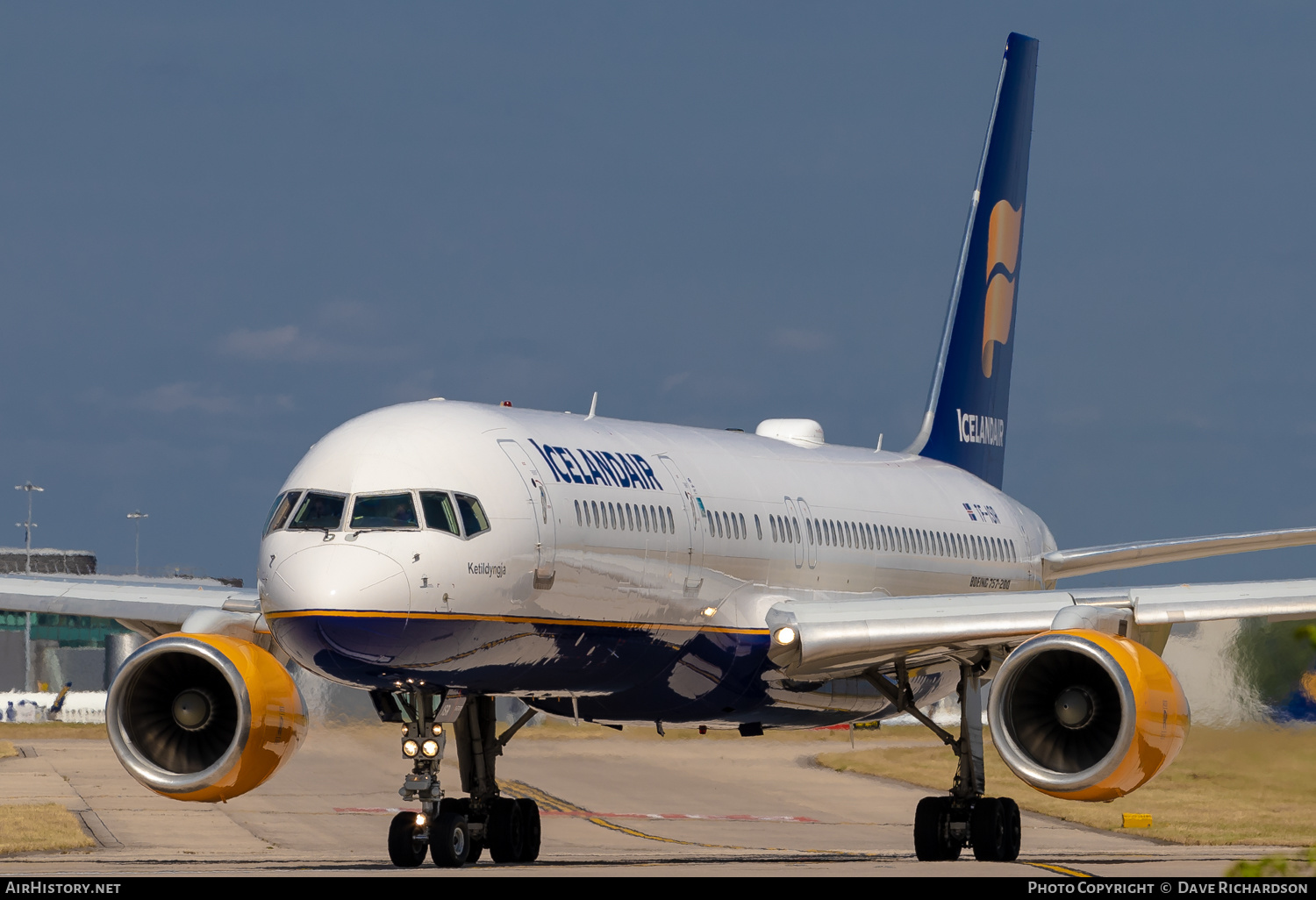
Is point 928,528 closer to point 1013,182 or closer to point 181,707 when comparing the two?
point 1013,182

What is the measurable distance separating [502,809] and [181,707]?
3595 millimetres

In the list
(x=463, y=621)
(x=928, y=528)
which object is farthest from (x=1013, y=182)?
(x=463, y=621)

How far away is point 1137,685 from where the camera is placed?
19297 millimetres

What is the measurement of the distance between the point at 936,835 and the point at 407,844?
6640 mm

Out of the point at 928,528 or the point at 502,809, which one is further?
the point at 928,528

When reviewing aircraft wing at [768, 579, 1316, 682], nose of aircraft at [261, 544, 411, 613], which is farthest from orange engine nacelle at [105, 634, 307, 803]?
aircraft wing at [768, 579, 1316, 682]

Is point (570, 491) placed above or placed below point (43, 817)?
above

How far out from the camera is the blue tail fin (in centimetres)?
3259

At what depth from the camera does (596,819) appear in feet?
103

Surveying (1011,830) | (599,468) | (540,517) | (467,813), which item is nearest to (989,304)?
(1011,830)

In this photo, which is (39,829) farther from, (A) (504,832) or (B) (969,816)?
(B) (969,816)

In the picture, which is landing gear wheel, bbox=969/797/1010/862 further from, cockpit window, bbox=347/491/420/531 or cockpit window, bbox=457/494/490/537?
cockpit window, bbox=347/491/420/531
